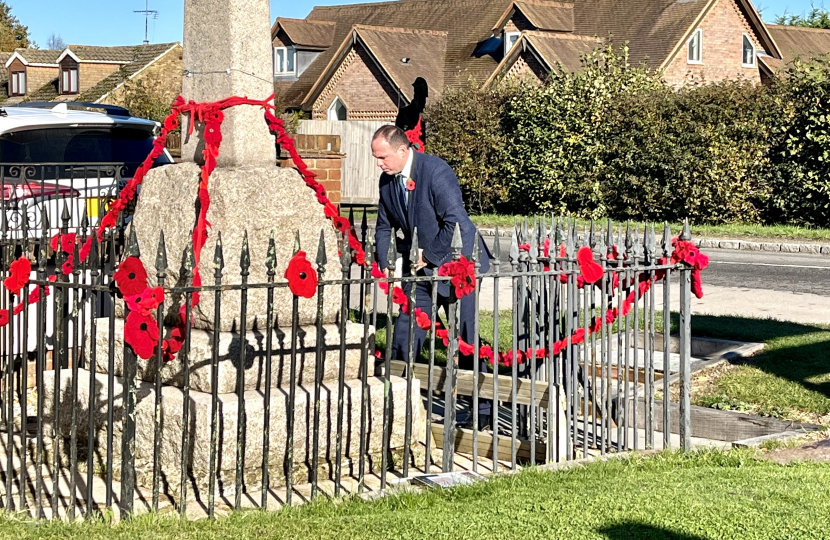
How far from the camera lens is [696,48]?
39219 millimetres

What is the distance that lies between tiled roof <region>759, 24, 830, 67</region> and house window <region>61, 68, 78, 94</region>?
31.5 m

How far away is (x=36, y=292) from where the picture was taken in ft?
17.3

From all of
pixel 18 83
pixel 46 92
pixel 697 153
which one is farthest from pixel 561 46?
pixel 18 83

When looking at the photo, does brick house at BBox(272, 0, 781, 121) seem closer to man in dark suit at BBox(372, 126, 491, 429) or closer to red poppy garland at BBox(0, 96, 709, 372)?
man in dark suit at BBox(372, 126, 491, 429)

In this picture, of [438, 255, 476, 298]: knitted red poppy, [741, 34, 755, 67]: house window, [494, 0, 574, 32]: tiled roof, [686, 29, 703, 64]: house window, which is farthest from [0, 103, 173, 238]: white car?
[741, 34, 755, 67]: house window

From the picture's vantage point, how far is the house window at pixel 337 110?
141 ft

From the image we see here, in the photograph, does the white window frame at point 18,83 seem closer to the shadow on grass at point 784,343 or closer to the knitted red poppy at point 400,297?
the shadow on grass at point 784,343

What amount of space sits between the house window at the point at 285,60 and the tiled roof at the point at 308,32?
69 centimetres

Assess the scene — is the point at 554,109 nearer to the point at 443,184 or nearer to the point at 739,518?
the point at 443,184

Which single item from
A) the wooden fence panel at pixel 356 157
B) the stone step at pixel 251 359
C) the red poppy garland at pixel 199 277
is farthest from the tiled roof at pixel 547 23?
the stone step at pixel 251 359

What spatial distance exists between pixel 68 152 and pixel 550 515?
663 cm

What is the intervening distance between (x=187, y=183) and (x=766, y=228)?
1707cm

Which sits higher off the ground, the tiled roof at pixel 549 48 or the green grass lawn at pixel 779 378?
the tiled roof at pixel 549 48

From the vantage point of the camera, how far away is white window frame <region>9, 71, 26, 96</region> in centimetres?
5581
